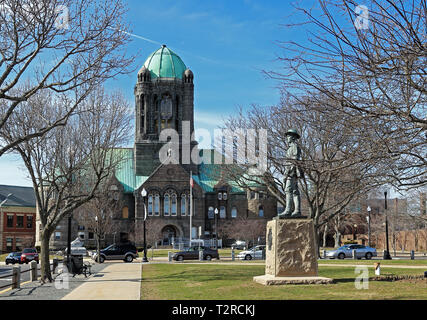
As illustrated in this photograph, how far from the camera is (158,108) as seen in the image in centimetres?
8344

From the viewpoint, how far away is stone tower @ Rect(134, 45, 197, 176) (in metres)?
81.7

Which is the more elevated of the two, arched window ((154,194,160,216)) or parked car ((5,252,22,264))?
arched window ((154,194,160,216))

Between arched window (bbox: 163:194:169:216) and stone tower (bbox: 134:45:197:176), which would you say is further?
stone tower (bbox: 134:45:197:176)

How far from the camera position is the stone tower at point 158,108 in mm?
81688

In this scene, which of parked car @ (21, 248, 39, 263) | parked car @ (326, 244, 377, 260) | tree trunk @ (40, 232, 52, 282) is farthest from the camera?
parked car @ (21, 248, 39, 263)

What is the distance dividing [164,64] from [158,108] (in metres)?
7.70

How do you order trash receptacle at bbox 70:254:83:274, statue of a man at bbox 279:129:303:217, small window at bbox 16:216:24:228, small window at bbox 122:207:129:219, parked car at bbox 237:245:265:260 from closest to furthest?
statue of a man at bbox 279:129:303:217, trash receptacle at bbox 70:254:83:274, parked car at bbox 237:245:265:260, small window at bbox 122:207:129:219, small window at bbox 16:216:24:228

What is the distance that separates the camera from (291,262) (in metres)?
17.0

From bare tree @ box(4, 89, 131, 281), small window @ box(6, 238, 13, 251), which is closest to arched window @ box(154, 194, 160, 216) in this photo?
small window @ box(6, 238, 13, 251)

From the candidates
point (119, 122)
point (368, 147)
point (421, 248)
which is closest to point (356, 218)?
point (421, 248)

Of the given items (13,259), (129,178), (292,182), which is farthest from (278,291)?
(129,178)

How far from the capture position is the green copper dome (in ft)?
277

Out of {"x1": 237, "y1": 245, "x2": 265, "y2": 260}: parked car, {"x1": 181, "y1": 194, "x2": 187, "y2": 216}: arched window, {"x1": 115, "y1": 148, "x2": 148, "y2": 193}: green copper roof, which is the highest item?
{"x1": 115, "y1": 148, "x2": 148, "y2": 193}: green copper roof

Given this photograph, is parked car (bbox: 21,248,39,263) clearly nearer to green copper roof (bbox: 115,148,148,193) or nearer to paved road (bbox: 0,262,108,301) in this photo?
green copper roof (bbox: 115,148,148,193)
